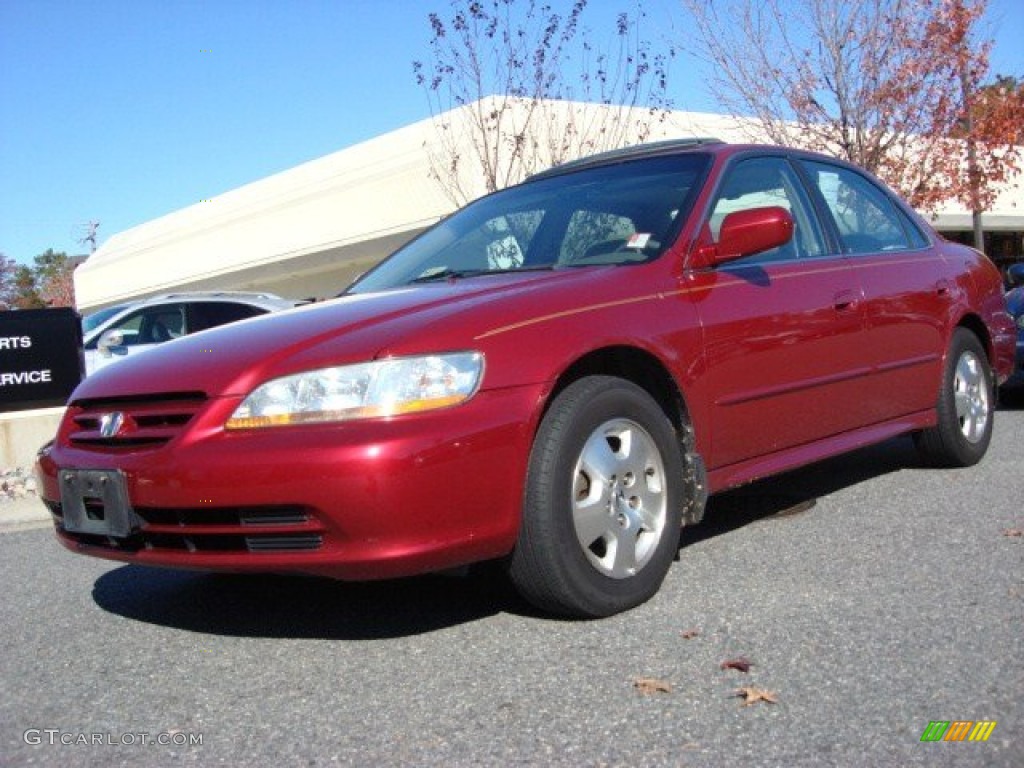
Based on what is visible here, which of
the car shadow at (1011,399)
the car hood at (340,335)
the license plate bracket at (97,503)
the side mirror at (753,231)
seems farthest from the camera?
the car shadow at (1011,399)

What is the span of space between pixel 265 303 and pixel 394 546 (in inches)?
340

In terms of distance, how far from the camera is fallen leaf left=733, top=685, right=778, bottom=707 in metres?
2.87

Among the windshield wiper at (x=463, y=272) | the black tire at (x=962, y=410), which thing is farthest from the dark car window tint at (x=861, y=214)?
the windshield wiper at (x=463, y=272)

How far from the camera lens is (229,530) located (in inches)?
131

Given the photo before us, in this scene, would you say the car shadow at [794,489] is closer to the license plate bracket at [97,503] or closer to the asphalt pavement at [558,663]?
the asphalt pavement at [558,663]

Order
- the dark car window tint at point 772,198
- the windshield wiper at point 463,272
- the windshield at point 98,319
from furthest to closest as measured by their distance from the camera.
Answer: the windshield at point 98,319, the dark car window tint at point 772,198, the windshield wiper at point 463,272

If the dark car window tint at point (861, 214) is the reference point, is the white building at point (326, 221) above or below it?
above

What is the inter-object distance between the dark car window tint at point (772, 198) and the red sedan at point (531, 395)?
15 millimetres

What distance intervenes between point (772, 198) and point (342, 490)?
2.79m

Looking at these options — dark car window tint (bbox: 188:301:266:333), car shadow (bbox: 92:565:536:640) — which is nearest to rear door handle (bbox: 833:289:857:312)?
car shadow (bbox: 92:565:536:640)

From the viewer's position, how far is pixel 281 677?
A: 3.33m

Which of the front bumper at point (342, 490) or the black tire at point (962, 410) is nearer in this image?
the front bumper at point (342, 490)

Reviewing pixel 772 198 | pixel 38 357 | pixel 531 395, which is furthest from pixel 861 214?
pixel 38 357

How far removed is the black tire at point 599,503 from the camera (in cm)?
345
